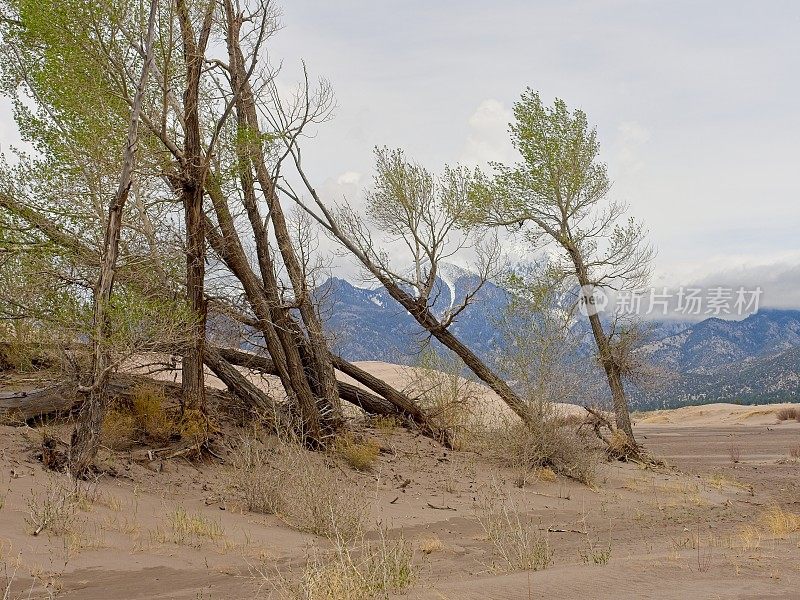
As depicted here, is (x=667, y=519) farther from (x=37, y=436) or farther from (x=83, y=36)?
(x=83, y=36)

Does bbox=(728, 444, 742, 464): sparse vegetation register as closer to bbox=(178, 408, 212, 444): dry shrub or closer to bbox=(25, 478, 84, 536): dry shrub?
bbox=(178, 408, 212, 444): dry shrub

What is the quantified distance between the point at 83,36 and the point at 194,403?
6613mm

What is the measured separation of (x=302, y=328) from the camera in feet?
54.2

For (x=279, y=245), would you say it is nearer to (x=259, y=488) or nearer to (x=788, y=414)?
(x=259, y=488)

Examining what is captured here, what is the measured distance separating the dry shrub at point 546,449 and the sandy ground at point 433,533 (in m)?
0.42

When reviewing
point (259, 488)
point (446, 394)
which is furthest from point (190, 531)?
point (446, 394)

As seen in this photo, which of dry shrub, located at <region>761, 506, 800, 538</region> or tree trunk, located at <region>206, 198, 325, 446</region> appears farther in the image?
tree trunk, located at <region>206, 198, 325, 446</region>

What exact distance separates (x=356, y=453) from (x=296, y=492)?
13.9ft

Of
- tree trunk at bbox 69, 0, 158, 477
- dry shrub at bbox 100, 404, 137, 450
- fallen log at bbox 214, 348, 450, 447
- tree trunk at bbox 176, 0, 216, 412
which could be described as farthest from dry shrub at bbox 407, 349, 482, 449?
tree trunk at bbox 69, 0, 158, 477

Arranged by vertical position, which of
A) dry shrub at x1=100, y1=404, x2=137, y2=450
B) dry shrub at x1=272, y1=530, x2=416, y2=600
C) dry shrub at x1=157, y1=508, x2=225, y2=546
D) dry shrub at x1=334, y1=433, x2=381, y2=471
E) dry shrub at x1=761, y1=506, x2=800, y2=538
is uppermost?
dry shrub at x1=100, y1=404, x2=137, y2=450

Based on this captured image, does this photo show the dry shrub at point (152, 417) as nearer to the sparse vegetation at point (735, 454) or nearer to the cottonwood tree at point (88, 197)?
the cottonwood tree at point (88, 197)

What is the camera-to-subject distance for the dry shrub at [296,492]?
10031mm

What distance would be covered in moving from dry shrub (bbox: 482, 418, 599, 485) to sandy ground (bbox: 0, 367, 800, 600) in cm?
42

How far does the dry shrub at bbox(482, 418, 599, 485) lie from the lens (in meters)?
17.3
